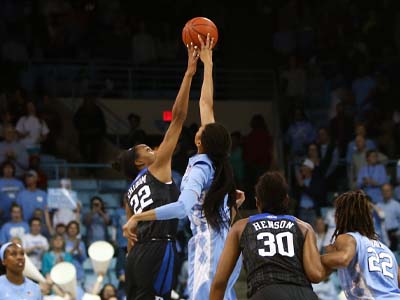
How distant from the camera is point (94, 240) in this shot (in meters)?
14.0

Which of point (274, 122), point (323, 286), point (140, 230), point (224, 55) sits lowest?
point (323, 286)

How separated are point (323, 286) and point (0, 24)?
24.7 ft

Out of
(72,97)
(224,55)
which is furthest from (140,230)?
(224,55)

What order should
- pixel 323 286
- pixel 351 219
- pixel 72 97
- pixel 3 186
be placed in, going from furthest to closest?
pixel 72 97
pixel 3 186
pixel 323 286
pixel 351 219

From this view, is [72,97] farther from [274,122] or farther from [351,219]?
[351,219]

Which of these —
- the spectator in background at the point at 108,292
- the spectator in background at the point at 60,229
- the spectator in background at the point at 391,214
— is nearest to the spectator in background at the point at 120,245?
the spectator in background at the point at 108,292

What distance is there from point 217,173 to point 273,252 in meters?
0.76

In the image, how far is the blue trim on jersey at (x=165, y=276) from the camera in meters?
6.72

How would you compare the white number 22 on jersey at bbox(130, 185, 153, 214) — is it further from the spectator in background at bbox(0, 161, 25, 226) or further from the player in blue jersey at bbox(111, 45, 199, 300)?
the spectator in background at bbox(0, 161, 25, 226)

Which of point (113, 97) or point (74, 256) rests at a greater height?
point (113, 97)

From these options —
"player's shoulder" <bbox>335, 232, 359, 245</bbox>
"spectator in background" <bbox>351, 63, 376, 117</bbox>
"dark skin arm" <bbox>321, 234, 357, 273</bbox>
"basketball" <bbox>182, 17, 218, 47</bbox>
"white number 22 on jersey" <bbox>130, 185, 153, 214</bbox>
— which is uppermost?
"spectator in background" <bbox>351, 63, 376, 117</bbox>

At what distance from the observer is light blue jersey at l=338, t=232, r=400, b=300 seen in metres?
6.36

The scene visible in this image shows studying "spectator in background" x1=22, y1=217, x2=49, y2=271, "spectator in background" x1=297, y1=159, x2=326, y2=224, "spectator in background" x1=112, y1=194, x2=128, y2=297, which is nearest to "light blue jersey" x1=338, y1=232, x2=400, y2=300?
"spectator in background" x1=112, y1=194, x2=128, y2=297

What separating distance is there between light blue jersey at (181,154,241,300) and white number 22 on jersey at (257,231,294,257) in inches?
17.6
